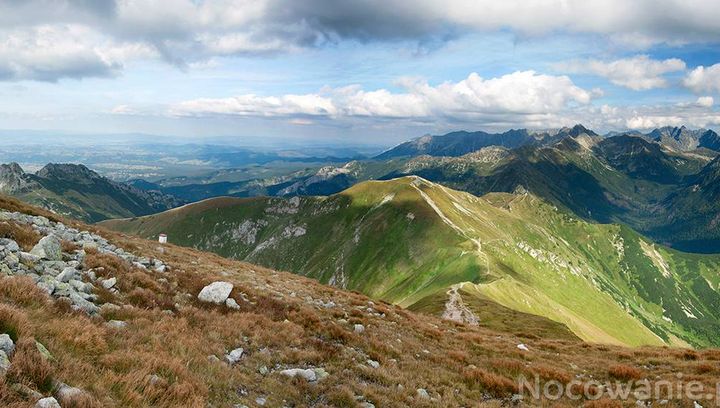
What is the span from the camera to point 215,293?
2148 cm

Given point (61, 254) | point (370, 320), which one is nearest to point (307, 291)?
point (370, 320)

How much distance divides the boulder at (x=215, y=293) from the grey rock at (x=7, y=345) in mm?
12061

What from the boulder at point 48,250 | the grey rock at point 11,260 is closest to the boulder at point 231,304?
the boulder at point 48,250

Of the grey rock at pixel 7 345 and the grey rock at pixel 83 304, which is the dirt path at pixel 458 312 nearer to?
the grey rock at pixel 83 304

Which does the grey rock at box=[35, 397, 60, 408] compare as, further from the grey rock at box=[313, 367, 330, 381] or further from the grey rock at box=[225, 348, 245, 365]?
the grey rock at box=[313, 367, 330, 381]

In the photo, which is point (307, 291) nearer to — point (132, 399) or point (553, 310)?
point (132, 399)

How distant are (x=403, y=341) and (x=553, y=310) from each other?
15050 cm

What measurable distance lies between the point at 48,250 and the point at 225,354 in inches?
418

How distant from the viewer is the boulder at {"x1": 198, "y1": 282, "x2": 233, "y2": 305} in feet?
68.9

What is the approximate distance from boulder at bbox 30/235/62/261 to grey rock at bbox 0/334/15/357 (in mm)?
11075

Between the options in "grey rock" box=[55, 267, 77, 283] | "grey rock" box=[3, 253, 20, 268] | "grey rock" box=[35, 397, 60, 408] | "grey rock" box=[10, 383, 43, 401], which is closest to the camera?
"grey rock" box=[35, 397, 60, 408]

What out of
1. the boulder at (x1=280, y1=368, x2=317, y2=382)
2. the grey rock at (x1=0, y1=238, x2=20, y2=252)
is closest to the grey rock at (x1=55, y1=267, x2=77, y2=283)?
the grey rock at (x1=0, y1=238, x2=20, y2=252)

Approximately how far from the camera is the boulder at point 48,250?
18.2 metres

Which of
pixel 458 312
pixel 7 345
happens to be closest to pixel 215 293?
pixel 7 345
